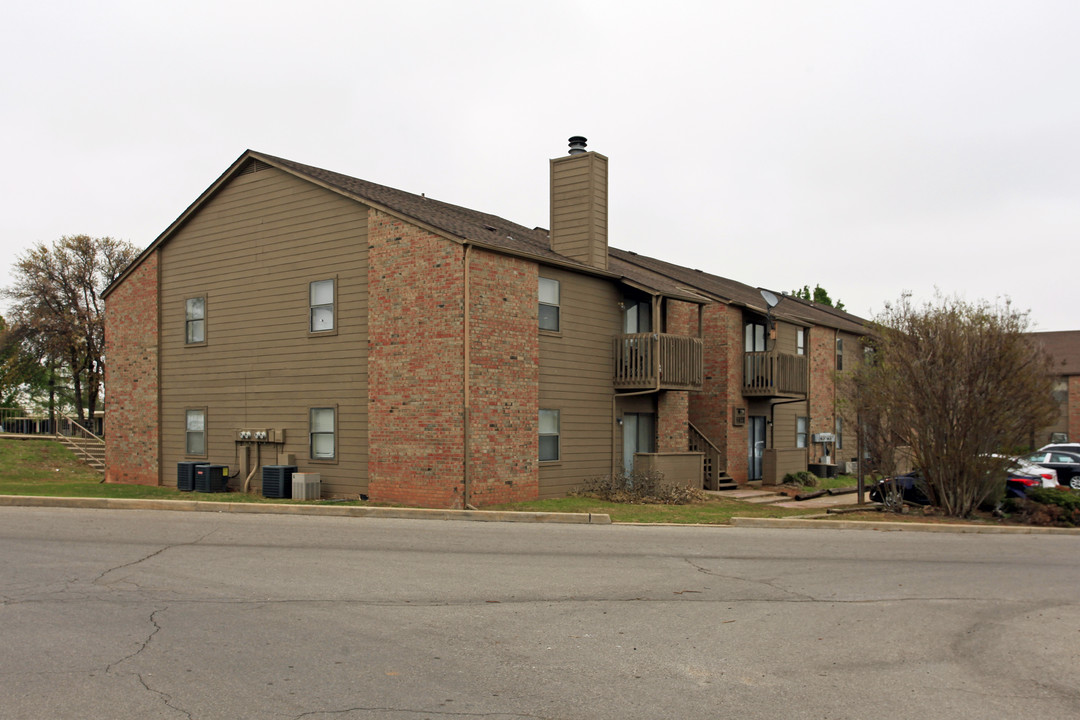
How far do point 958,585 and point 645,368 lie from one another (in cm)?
1236

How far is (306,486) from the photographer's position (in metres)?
20.8

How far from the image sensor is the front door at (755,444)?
29516 mm

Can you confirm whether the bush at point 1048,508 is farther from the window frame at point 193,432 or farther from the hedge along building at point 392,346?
the window frame at point 193,432

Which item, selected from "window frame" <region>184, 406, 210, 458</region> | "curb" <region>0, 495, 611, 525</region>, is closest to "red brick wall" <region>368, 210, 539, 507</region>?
"curb" <region>0, 495, 611, 525</region>

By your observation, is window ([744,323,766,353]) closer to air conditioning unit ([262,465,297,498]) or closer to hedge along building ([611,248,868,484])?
hedge along building ([611,248,868,484])

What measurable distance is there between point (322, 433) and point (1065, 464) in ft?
79.1

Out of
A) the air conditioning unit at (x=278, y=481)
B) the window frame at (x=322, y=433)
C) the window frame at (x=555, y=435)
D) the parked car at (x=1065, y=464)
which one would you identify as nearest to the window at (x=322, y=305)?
the window frame at (x=322, y=433)

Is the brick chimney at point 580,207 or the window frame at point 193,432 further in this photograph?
the window frame at point 193,432

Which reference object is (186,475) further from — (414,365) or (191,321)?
(414,365)

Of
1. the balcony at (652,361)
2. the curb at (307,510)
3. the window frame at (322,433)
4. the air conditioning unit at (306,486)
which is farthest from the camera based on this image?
the balcony at (652,361)

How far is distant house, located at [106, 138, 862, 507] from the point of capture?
19.4 m

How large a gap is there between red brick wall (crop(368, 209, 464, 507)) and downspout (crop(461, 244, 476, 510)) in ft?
0.31

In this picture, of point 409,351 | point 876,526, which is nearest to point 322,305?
point 409,351

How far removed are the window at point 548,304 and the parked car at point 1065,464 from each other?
18.2m
